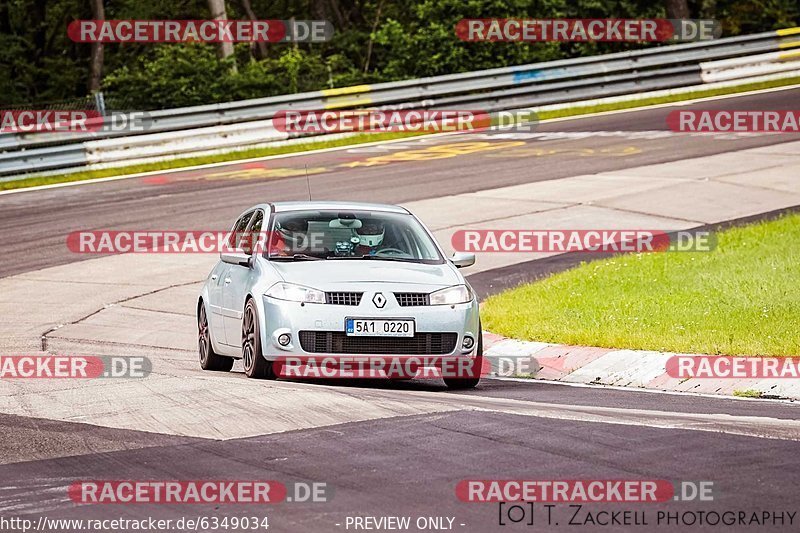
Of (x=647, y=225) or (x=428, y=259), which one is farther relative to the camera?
(x=647, y=225)

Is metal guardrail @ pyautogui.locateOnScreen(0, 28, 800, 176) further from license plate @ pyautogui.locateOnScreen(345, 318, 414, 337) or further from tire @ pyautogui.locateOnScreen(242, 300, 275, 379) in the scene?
license plate @ pyautogui.locateOnScreen(345, 318, 414, 337)

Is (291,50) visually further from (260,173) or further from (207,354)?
(207,354)

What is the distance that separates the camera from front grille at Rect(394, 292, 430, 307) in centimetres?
1026

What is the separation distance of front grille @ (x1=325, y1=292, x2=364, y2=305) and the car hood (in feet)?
0.24

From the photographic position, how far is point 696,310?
13000 mm

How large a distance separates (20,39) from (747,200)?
26899 mm

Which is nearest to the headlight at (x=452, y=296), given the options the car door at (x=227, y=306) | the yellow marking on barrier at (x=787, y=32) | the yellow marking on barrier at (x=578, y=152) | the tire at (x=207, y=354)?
the car door at (x=227, y=306)

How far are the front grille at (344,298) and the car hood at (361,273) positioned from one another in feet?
0.24

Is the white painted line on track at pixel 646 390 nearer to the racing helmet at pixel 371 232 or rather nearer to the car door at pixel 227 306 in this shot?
the racing helmet at pixel 371 232

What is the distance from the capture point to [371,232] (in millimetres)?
11453

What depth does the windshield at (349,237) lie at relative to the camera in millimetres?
11156

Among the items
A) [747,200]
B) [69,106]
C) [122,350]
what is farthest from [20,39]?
[122,350]

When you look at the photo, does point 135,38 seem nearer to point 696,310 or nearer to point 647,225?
point 647,225

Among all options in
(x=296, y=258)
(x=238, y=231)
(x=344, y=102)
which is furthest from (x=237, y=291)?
(x=344, y=102)
